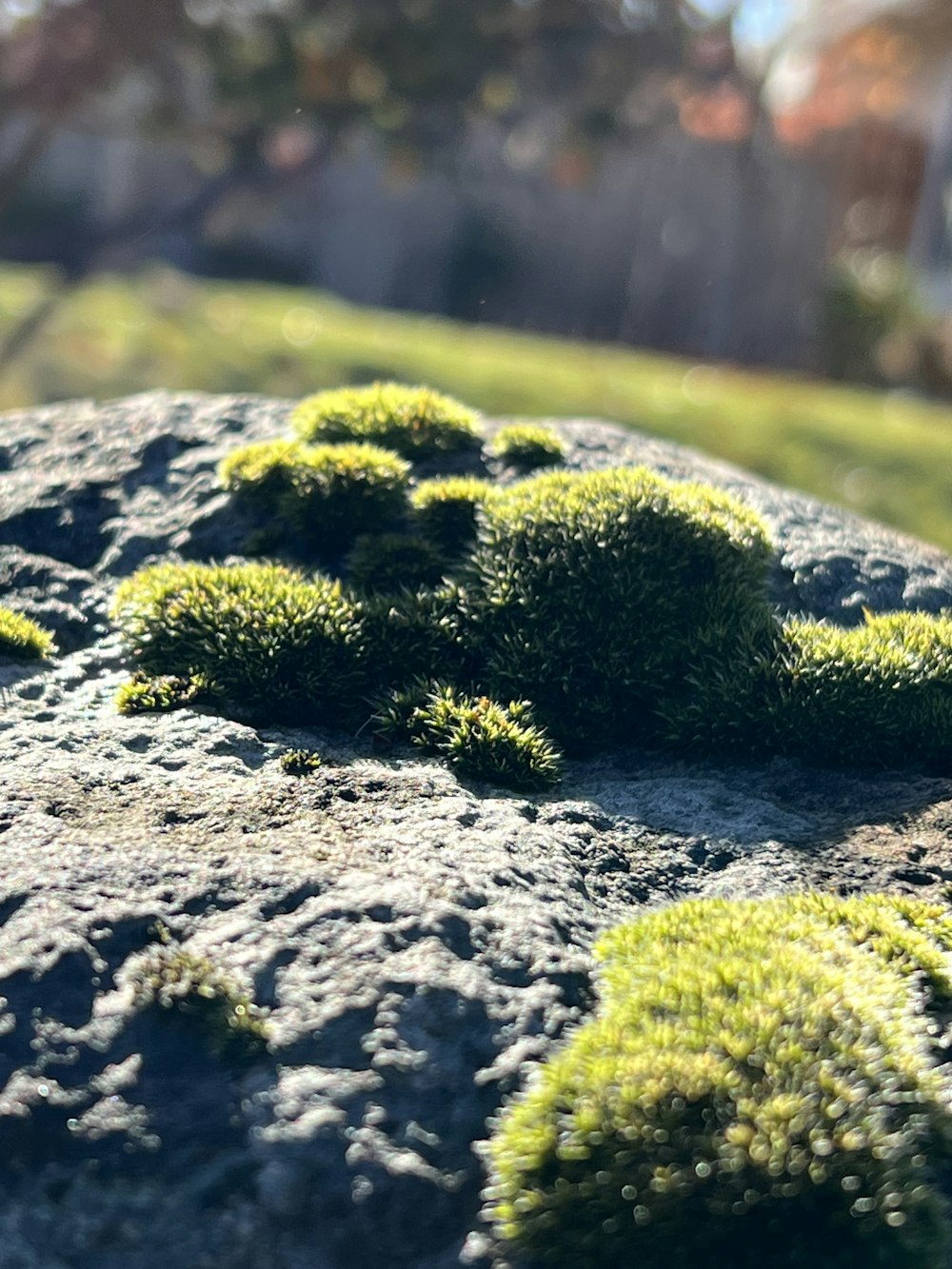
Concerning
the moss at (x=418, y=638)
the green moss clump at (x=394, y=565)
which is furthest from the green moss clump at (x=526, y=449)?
the moss at (x=418, y=638)

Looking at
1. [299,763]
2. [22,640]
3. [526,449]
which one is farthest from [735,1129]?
[526,449]

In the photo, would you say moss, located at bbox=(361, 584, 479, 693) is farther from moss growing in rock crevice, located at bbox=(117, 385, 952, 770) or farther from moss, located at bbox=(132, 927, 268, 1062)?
moss, located at bbox=(132, 927, 268, 1062)

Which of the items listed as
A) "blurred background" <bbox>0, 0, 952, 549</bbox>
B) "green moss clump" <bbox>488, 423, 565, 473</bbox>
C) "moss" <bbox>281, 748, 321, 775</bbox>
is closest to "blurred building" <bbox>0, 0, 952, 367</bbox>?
"blurred background" <bbox>0, 0, 952, 549</bbox>

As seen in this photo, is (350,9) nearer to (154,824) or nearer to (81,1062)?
(154,824)

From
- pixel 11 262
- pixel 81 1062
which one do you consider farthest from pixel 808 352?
pixel 81 1062

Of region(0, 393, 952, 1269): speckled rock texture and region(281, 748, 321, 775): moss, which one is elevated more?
region(281, 748, 321, 775): moss

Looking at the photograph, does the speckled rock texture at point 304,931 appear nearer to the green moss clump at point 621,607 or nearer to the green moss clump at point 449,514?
the green moss clump at point 621,607

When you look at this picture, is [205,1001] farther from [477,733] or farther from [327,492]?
[327,492]
